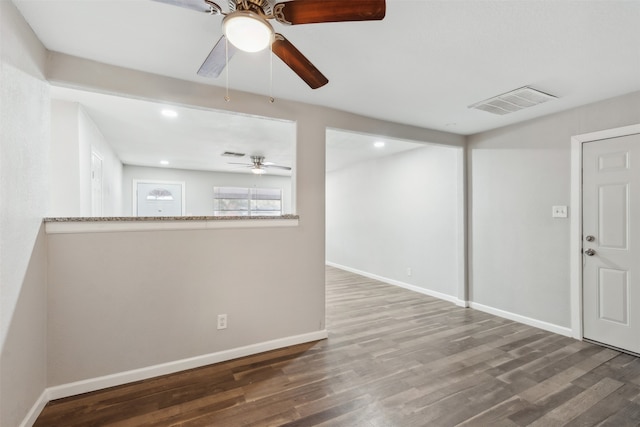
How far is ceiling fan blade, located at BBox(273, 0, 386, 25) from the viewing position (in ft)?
3.87

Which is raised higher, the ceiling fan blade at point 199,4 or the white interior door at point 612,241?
the ceiling fan blade at point 199,4

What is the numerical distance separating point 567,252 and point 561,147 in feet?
3.73

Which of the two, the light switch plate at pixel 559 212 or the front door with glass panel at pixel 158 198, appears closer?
the light switch plate at pixel 559 212

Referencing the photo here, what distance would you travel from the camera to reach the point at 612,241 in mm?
2844

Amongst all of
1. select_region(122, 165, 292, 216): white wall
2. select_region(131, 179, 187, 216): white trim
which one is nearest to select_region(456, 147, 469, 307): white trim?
select_region(122, 165, 292, 216): white wall

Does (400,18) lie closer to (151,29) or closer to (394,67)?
(394,67)

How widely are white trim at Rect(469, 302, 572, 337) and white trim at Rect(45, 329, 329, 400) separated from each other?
7.73 feet

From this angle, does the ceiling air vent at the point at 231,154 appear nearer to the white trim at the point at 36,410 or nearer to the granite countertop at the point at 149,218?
the granite countertop at the point at 149,218

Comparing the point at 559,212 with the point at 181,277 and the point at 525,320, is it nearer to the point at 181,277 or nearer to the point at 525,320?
the point at 525,320

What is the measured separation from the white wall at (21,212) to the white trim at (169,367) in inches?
7.0

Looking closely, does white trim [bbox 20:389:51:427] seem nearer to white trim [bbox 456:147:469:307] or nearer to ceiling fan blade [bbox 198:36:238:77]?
ceiling fan blade [bbox 198:36:238:77]

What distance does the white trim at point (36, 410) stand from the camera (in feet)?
5.72

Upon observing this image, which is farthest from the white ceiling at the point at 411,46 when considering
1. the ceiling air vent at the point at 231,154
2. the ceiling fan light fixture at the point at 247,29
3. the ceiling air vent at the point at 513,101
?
the ceiling air vent at the point at 231,154

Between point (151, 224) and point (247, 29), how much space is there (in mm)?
1739
